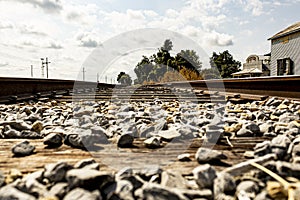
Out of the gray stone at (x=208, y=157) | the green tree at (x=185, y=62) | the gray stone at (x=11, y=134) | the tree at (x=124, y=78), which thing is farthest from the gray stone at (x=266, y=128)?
the green tree at (x=185, y=62)

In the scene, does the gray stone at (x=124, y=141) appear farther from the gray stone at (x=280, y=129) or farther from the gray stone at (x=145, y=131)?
the gray stone at (x=280, y=129)

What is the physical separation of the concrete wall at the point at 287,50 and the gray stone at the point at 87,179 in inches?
804

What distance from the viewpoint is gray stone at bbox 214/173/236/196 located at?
1.10 m

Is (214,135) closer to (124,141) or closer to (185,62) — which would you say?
(124,141)

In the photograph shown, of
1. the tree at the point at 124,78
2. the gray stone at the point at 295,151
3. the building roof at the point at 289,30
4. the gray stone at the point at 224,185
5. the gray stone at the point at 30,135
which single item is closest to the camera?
the gray stone at the point at 224,185

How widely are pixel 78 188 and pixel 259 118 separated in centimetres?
230

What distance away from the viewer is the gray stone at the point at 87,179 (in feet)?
3.52

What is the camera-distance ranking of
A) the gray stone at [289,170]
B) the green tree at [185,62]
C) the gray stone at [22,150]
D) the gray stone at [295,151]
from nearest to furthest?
the gray stone at [289,170] < the gray stone at [295,151] < the gray stone at [22,150] < the green tree at [185,62]

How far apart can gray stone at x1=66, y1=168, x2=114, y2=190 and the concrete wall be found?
67.0 ft

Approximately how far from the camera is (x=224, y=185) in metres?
1.12

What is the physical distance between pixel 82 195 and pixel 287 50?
73.5 ft

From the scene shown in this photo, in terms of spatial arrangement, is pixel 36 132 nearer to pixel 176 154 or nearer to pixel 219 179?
pixel 176 154

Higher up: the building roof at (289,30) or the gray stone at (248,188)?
the building roof at (289,30)

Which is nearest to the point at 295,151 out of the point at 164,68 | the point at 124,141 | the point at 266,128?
the point at 266,128
